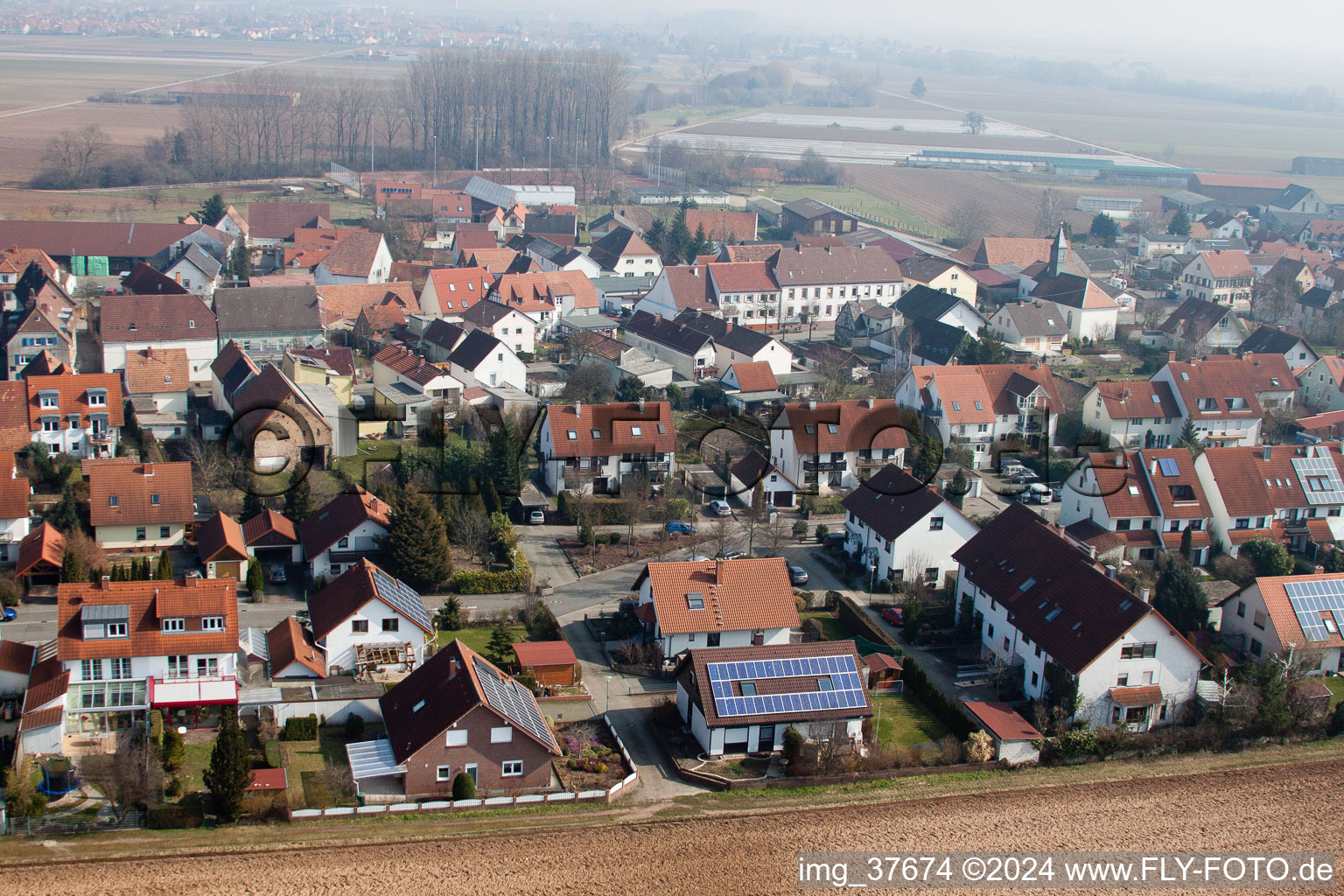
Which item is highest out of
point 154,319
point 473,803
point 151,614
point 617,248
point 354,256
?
point 617,248

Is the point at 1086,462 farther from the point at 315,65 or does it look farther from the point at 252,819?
the point at 315,65

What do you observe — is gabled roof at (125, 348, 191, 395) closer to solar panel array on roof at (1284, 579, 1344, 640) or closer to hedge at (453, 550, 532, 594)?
hedge at (453, 550, 532, 594)

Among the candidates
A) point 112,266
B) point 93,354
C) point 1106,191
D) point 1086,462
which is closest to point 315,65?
point 1106,191

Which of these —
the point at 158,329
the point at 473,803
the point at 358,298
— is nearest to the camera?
the point at 473,803

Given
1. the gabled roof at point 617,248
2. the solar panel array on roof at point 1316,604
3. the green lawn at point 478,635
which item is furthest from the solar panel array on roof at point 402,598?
the gabled roof at point 617,248

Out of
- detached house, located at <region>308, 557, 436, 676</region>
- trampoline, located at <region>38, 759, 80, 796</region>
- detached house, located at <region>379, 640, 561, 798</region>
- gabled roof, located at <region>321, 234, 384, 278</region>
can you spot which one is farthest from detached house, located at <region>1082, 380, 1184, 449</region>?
gabled roof, located at <region>321, 234, 384, 278</region>

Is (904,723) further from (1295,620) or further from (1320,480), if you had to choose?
(1320,480)

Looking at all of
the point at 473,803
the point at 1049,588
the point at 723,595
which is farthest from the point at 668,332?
the point at 473,803
